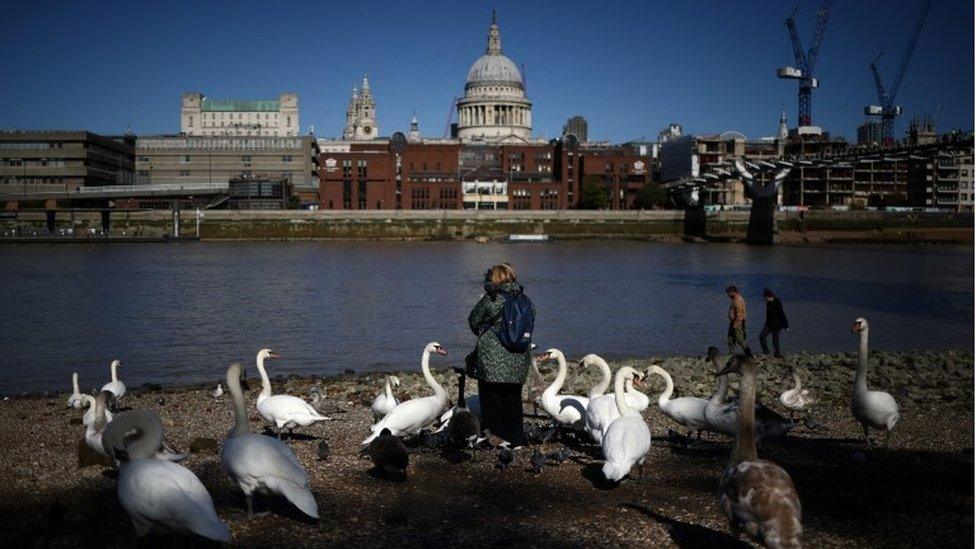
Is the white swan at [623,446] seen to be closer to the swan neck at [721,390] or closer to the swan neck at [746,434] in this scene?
the swan neck at [721,390]

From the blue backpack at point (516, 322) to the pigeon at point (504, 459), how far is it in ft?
3.04

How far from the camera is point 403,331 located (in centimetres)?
2778

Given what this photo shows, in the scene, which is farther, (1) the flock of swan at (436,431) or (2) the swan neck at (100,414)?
(2) the swan neck at (100,414)

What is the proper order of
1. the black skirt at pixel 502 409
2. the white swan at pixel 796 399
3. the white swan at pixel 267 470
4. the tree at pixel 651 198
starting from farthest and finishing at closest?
the tree at pixel 651 198 < the white swan at pixel 796 399 < the black skirt at pixel 502 409 < the white swan at pixel 267 470

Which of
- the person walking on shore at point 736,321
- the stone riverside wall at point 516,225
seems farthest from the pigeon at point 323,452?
the stone riverside wall at point 516,225

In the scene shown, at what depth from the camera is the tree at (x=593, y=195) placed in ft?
400

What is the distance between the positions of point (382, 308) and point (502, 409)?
996 inches

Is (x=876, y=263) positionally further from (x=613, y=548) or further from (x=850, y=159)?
(x=613, y=548)

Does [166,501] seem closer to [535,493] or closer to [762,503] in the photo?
[535,493]

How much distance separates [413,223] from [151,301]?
240ft

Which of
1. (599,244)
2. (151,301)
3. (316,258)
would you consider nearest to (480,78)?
(599,244)

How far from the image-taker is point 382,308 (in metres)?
34.6

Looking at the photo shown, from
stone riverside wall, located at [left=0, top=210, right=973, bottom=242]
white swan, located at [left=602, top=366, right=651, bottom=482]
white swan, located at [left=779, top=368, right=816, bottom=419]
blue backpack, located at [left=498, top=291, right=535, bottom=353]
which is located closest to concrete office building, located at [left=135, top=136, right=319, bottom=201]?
stone riverside wall, located at [left=0, top=210, right=973, bottom=242]

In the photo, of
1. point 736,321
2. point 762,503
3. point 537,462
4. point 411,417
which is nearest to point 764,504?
point 762,503
